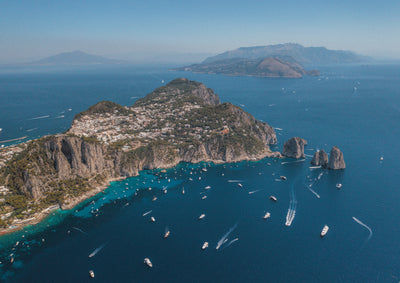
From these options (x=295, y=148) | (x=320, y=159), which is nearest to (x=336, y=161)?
(x=320, y=159)

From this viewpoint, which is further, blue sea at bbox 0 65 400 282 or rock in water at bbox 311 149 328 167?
rock in water at bbox 311 149 328 167

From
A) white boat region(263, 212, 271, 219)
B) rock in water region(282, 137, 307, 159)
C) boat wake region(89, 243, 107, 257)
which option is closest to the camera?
boat wake region(89, 243, 107, 257)

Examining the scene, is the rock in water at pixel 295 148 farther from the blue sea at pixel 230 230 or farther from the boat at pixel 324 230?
the boat at pixel 324 230

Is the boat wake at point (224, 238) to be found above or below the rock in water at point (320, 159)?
below

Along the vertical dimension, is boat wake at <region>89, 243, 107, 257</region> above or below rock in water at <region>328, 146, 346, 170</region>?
below

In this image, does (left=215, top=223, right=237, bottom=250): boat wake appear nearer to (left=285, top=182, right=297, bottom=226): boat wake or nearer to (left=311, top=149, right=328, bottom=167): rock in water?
(left=285, top=182, right=297, bottom=226): boat wake

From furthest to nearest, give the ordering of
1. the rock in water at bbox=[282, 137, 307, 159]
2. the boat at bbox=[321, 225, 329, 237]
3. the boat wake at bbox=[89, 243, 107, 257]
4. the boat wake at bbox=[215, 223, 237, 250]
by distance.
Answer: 1. the rock in water at bbox=[282, 137, 307, 159]
2. the boat at bbox=[321, 225, 329, 237]
3. the boat wake at bbox=[215, 223, 237, 250]
4. the boat wake at bbox=[89, 243, 107, 257]

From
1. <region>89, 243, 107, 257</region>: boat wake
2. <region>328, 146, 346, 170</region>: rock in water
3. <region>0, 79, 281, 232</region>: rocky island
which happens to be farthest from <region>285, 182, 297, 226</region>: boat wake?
<region>89, 243, 107, 257</region>: boat wake

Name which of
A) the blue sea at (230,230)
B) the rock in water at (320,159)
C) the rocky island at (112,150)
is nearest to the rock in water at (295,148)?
the blue sea at (230,230)

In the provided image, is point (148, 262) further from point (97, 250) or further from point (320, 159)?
point (320, 159)
